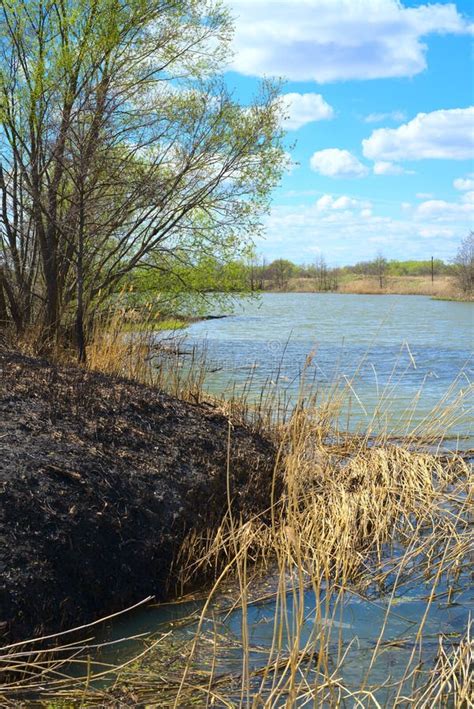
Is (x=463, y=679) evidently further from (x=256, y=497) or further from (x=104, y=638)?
(x=256, y=497)

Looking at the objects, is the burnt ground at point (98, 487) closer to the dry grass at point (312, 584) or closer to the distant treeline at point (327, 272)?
the dry grass at point (312, 584)

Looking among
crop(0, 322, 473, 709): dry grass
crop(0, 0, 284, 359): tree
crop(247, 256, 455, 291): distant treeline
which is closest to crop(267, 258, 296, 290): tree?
crop(247, 256, 455, 291): distant treeline

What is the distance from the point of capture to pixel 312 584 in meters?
3.43

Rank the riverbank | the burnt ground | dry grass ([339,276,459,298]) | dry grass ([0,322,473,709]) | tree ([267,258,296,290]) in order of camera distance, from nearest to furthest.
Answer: dry grass ([0,322,473,709]), the burnt ground, dry grass ([339,276,459,298]), the riverbank, tree ([267,258,296,290])

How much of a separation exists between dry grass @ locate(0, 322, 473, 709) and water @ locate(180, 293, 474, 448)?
2.50 ft

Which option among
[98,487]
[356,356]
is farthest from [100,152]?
[356,356]

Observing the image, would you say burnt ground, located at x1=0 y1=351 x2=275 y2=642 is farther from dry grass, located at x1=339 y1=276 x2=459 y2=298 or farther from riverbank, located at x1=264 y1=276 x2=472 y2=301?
riverbank, located at x1=264 y1=276 x2=472 y2=301

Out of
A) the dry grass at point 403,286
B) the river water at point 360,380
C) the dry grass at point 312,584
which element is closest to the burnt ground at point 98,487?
the dry grass at point 312,584

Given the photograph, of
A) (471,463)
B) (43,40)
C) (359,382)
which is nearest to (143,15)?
(43,40)

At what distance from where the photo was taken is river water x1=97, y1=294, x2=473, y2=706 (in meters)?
4.26

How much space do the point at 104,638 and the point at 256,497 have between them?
187 centimetres

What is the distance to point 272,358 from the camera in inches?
795

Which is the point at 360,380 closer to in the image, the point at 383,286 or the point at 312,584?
the point at 312,584

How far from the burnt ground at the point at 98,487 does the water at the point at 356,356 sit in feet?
3.22
